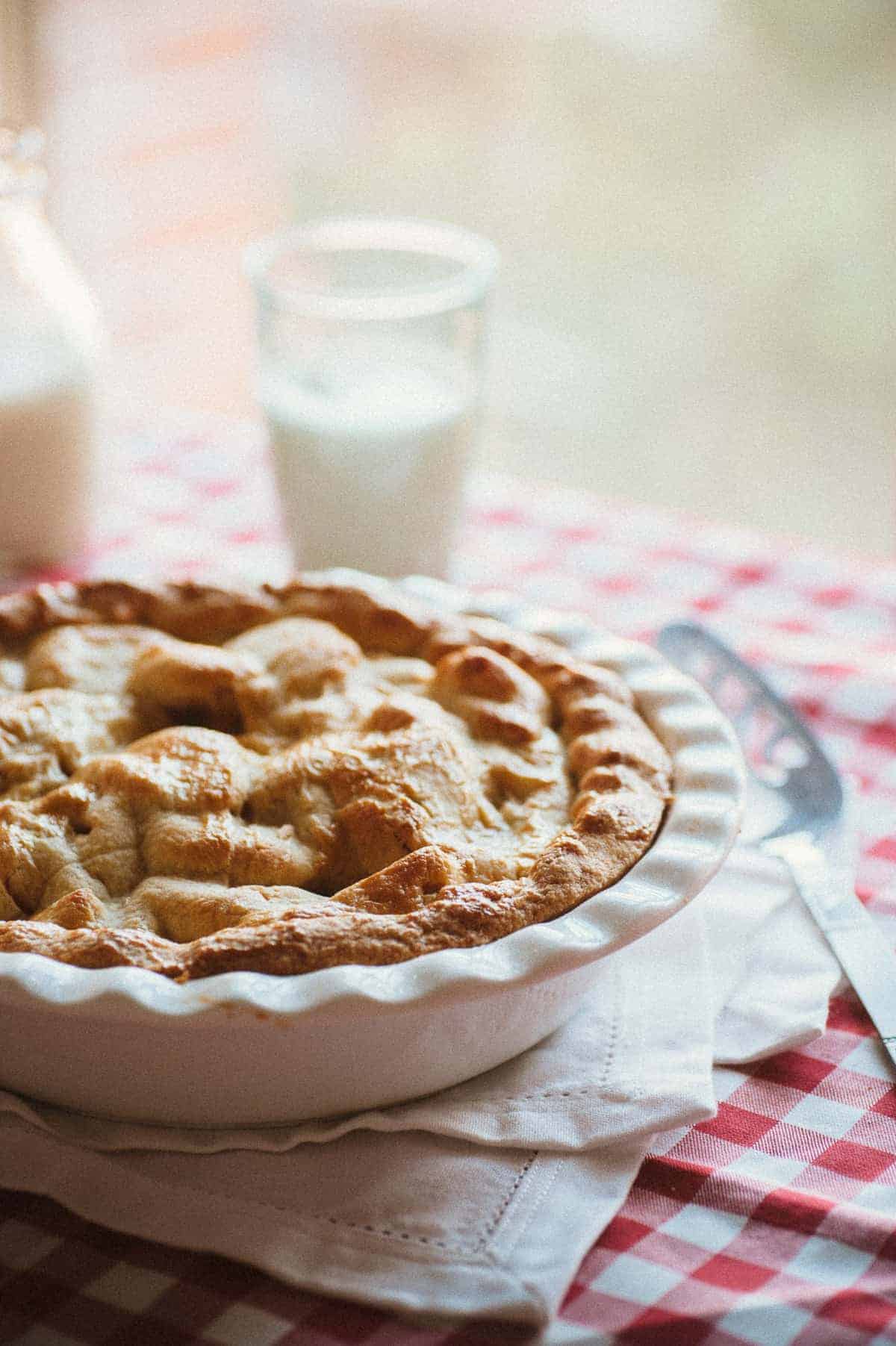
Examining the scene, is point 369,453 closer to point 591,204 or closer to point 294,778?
point 294,778

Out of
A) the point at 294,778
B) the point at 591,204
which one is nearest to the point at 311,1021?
the point at 294,778

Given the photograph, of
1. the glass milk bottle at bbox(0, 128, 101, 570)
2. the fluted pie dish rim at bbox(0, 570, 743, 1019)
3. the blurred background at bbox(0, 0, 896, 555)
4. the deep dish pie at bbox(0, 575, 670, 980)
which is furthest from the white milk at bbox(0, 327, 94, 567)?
the blurred background at bbox(0, 0, 896, 555)

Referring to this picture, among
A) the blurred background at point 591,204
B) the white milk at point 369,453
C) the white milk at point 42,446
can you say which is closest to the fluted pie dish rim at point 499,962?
the white milk at point 369,453

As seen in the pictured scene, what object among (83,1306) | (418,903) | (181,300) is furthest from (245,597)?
(181,300)

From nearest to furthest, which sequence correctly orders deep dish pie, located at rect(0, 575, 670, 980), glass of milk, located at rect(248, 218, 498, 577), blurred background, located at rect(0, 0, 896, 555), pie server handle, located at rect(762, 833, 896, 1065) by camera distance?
1. deep dish pie, located at rect(0, 575, 670, 980)
2. pie server handle, located at rect(762, 833, 896, 1065)
3. glass of milk, located at rect(248, 218, 498, 577)
4. blurred background, located at rect(0, 0, 896, 555)

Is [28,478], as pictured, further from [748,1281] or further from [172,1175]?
[748,1281]

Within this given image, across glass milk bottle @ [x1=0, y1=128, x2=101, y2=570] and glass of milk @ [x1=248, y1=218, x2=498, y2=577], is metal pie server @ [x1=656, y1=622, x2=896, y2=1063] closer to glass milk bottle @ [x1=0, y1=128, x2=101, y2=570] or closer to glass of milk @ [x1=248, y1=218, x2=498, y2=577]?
glass of milk @ [x1=248, y1=218, x2=498, y2=577]

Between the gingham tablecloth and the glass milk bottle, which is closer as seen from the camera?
the gingham tablecloth
